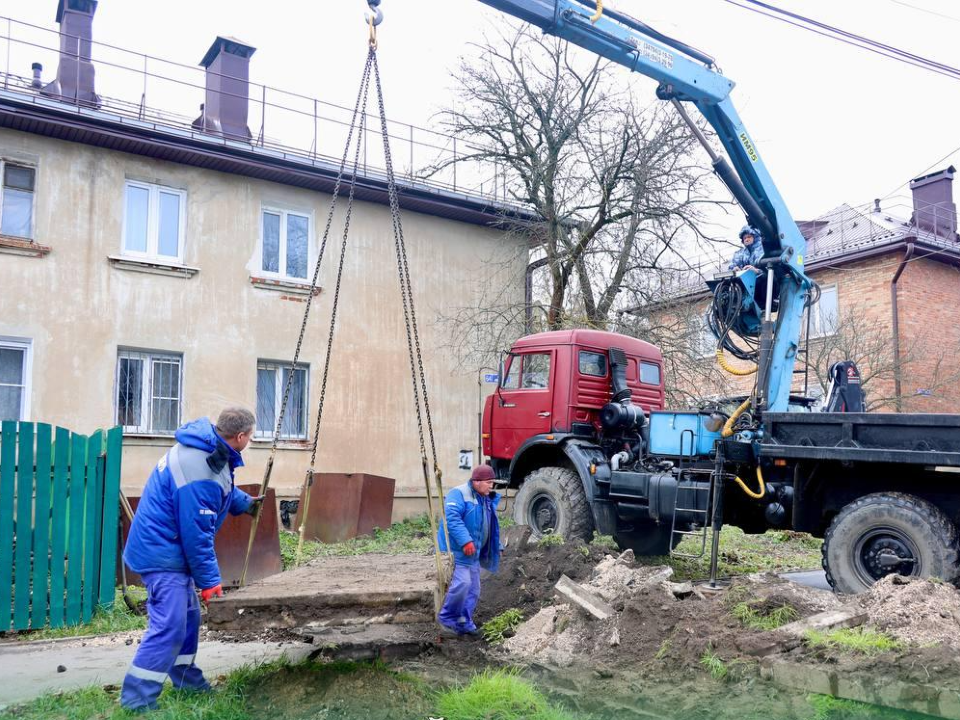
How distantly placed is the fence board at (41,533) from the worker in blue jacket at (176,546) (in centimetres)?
258

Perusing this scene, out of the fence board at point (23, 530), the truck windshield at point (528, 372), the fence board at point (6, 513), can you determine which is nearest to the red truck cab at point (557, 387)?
the truck windshield at point (528, 372)

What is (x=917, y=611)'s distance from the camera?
20.0ft

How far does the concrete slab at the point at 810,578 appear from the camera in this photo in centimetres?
961

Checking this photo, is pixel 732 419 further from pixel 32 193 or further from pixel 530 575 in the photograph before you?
pixel 32 193

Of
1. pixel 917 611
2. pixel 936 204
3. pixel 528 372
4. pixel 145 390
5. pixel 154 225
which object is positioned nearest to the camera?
pixel 917 611

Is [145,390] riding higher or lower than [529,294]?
lower

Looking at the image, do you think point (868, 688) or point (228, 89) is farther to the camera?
point (228, 89)

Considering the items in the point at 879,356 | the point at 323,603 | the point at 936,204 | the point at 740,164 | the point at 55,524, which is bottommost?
the point at 323,603

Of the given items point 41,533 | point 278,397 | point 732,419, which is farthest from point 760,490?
point 278,397

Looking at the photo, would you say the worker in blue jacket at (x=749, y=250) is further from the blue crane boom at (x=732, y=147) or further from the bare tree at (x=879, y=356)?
the bare tree at (x=879, y=356)

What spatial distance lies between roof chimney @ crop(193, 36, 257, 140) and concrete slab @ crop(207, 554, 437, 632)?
10852 millimetres

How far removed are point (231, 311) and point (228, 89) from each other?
4.44 metres

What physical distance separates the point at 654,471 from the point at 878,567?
119 inches

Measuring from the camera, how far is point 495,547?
→ 24.1 ft
